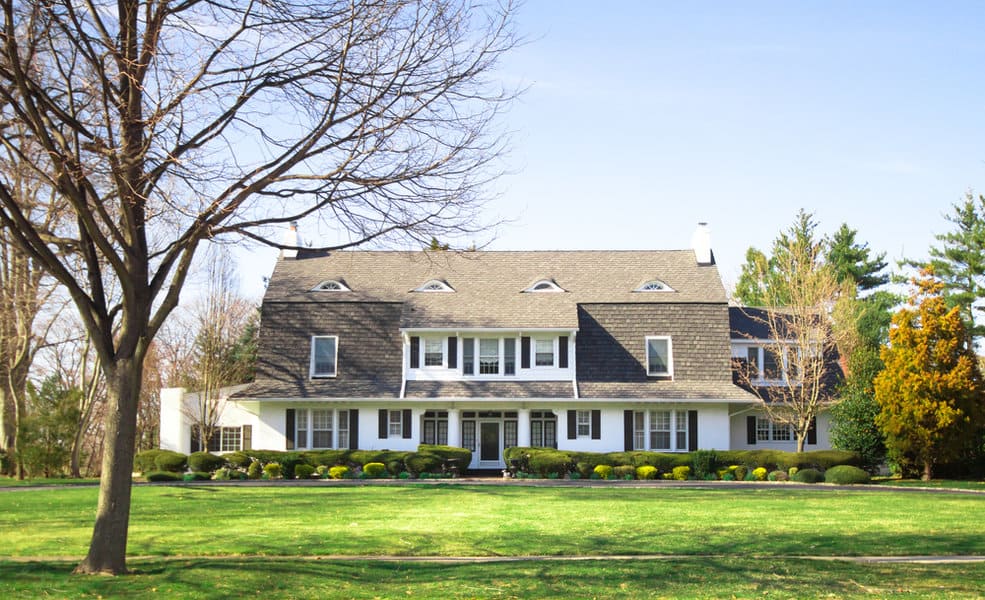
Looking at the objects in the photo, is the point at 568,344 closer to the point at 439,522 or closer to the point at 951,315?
the point at 951,315

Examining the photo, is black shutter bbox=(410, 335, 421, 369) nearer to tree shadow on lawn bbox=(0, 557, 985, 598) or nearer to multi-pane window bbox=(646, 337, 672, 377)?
multi-pane window bbox=(646, 337, 672, 377)

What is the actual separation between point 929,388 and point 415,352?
18.3 meters

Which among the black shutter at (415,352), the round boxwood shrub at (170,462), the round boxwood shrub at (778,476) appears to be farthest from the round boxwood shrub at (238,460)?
the round boxwood shrub at (778,476)

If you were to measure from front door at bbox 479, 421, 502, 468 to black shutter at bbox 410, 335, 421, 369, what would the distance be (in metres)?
3.40

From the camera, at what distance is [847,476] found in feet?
105

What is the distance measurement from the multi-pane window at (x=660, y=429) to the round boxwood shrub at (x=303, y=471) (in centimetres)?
1269

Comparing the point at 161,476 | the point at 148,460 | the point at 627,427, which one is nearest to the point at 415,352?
the point at 627,427

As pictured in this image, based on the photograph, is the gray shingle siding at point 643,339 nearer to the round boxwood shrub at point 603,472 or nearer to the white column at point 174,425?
the round boxwood shrub at point 603,472

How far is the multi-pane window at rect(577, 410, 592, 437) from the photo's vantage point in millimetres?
37250

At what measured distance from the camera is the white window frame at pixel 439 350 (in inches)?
1506

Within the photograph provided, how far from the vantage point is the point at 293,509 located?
20.7 metres

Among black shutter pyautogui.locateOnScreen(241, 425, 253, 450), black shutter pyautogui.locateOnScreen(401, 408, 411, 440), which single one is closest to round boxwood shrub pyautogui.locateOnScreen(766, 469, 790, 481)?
black shutter pyautogui.locateOnScreen(401, 408, 411, 440)

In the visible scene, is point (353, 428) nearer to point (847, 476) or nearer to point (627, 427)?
point (627, 427)

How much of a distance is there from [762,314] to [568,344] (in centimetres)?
963
